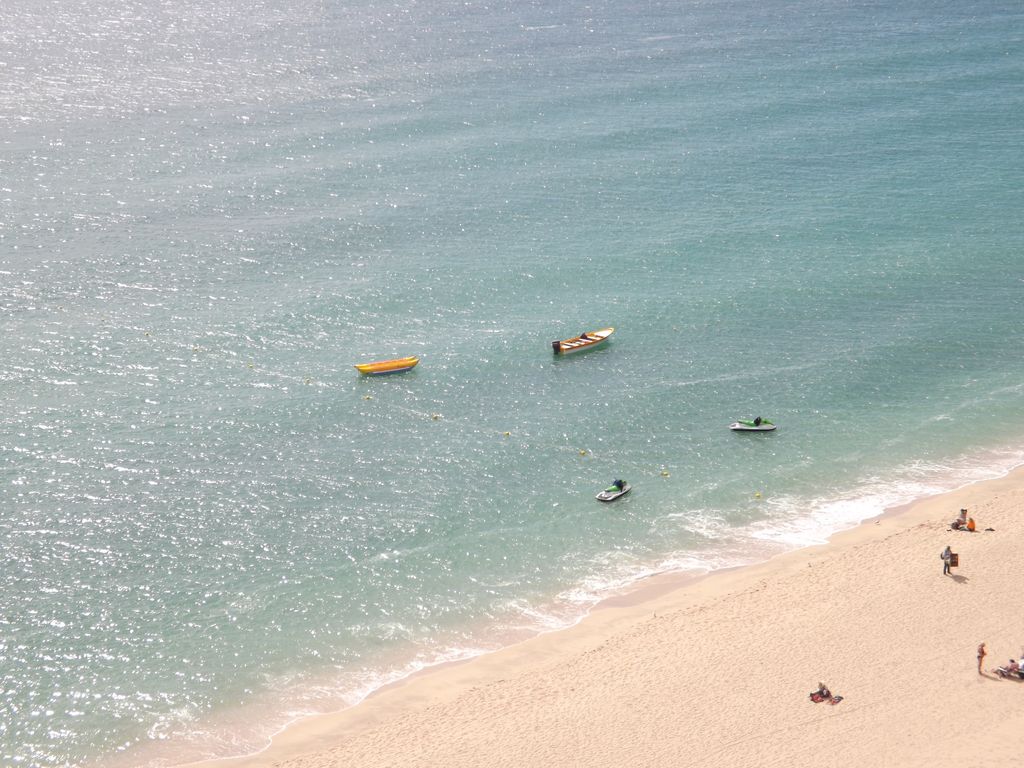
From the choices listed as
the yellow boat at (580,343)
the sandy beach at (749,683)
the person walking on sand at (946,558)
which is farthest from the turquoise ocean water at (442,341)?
the person walking on sand at (946,558)

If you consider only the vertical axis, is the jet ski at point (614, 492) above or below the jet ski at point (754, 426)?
below

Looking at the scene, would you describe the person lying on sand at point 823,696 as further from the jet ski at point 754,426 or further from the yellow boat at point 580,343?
the yellow boat at point 580,343

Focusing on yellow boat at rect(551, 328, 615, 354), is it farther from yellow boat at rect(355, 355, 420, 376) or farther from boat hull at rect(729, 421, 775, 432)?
boat hull at rect(729, 421, 775, 432)

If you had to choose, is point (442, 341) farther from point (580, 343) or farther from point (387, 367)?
point (580, 343)

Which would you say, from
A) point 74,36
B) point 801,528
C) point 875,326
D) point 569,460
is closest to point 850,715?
point 801,528

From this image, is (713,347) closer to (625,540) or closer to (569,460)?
(569,460)

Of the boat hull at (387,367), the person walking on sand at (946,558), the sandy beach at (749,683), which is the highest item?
the boat hull at (387,367)

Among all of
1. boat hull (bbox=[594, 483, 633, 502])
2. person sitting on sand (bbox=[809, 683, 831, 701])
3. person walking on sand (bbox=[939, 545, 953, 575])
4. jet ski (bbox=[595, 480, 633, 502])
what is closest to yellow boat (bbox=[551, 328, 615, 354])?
jet ski (bbox=[595, 480, 633, 502])
